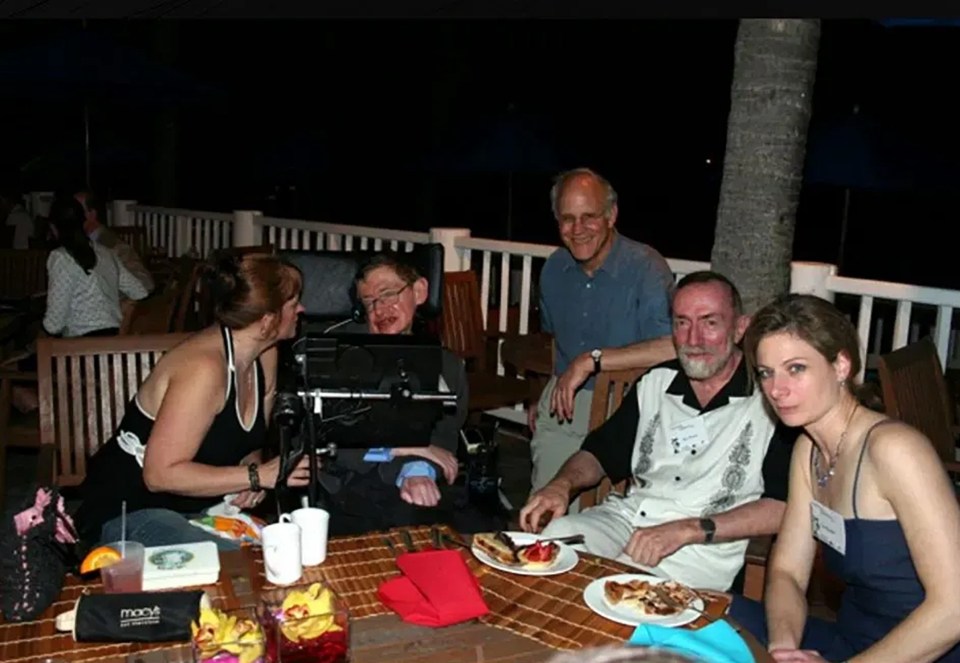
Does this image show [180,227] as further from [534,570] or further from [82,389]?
[534,570]

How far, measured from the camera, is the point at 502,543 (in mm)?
2184

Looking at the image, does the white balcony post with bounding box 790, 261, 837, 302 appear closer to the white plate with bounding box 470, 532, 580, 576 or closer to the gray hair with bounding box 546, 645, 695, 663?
the white plate with bounding box 470, 532, 580, 576

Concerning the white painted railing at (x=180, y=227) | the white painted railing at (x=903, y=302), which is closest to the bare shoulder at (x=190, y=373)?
the white painted railing at (x=903, y=302)

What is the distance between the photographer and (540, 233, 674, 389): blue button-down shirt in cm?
349

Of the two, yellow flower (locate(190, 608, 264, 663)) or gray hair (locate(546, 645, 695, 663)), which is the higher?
gray hair (locate(546, 645, 695, 663))

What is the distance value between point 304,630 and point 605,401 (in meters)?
1.63

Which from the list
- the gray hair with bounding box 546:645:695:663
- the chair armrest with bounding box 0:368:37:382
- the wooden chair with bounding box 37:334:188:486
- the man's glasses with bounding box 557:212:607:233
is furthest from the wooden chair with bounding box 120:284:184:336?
the gray hair with bounding box 546:645:695:663

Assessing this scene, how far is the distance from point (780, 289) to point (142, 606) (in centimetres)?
271

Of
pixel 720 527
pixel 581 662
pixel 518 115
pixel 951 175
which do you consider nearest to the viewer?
pixel 581 662

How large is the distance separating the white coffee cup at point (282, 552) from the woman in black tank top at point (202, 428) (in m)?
0.39

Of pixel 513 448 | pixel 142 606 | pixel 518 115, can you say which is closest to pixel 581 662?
pixel 142 606

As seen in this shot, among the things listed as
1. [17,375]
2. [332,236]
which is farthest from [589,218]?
[332,236]

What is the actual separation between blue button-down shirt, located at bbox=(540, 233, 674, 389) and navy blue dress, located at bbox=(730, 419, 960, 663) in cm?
133

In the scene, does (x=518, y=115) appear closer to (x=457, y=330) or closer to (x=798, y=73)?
Result: (x=457, y=330)
